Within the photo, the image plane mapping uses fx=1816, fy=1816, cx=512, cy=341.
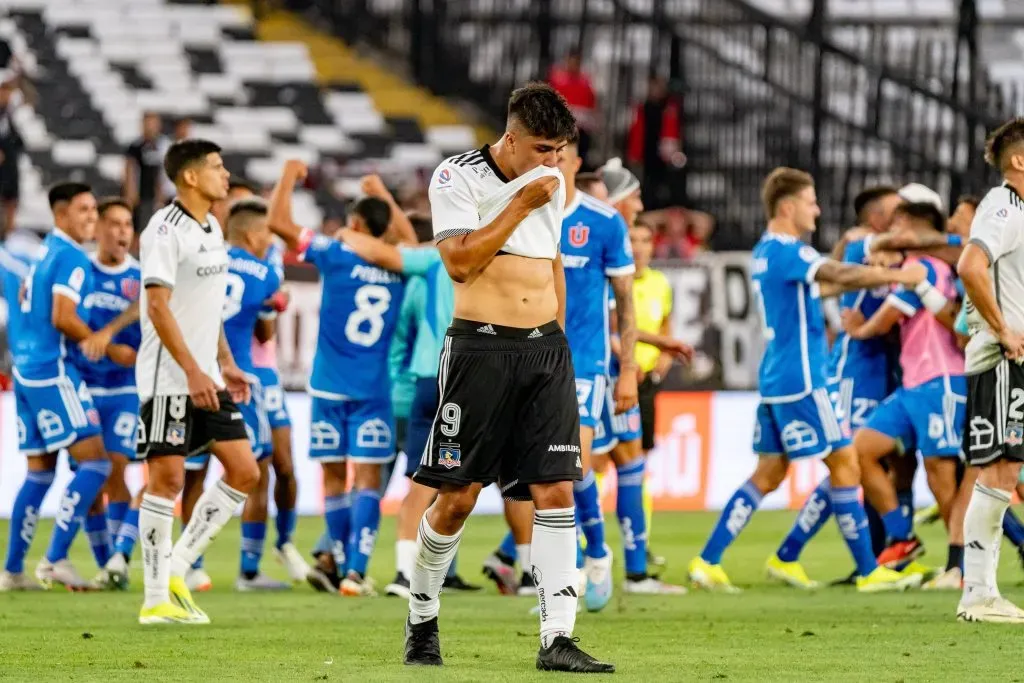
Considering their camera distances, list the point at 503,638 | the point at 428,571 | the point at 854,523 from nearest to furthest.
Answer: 1. the point at 428,571
2. the point at 503,638
3. the point at 854,523

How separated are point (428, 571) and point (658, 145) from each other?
1459 centimetres

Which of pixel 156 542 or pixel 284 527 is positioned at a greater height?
pixel 156 542

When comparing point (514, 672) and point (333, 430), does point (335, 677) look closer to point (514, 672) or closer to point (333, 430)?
point (514, 672)

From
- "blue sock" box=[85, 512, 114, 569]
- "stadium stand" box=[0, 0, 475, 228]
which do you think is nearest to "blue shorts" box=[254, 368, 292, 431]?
"blue sock" box=[85, 512, 114, 569]

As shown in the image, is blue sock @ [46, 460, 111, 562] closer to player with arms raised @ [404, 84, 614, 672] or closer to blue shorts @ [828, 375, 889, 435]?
player with arms raised @ [404, 84, 614, 672]

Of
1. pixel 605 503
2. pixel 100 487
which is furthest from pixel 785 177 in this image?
pixel 605 503

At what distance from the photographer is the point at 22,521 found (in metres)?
11.3

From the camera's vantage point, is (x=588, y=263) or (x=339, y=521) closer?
(x=588, y=263)

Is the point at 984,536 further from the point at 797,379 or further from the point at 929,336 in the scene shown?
the point at 929,336

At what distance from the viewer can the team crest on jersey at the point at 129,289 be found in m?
11.9

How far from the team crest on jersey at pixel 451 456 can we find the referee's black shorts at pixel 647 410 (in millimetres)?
5513

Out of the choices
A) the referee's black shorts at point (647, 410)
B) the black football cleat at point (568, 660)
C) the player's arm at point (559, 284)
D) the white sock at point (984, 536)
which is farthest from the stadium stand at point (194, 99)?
the black football cleat at point (568, 660)

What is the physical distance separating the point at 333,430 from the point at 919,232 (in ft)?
12.6

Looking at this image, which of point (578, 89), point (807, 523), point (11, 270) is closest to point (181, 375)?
point (807, 523)
